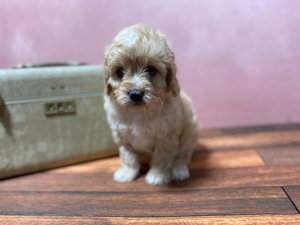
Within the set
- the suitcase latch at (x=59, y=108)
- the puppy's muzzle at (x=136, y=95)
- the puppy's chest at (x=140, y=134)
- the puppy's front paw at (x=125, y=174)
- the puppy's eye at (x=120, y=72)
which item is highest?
the puppy's eye at (x=120, y=72)

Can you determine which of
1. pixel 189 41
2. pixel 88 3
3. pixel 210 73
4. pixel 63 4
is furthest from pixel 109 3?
pixel 210 73

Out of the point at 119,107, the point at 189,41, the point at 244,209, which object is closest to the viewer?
the point at 244,209

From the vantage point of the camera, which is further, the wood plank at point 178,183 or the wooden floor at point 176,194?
the wood plank at point 178,183

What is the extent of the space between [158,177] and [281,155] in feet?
2.80

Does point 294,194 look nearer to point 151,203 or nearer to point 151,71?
point 151,203

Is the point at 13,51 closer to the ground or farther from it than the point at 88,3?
closer to the ground

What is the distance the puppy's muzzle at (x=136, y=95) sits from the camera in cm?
126

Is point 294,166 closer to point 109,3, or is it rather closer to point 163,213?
point 163,213

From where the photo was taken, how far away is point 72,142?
174 cm

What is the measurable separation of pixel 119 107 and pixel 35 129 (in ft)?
1.91

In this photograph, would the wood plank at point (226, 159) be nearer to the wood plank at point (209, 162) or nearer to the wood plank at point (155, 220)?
the wood plank at point (209, 162)

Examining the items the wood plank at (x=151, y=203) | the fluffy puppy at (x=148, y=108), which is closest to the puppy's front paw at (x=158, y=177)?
the fluffy puppy at (x=148, y=108)

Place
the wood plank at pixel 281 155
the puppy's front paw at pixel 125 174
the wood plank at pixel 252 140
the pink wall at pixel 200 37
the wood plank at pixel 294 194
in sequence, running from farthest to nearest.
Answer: the pink wall at pixel 200 37 < the wood plank at pixel 252 140 < the wood plank at pixel 281 155 < the puppy's front paw at pixel 125 174 < the wood plank at pixel 294 194

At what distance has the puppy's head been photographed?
1247mm
